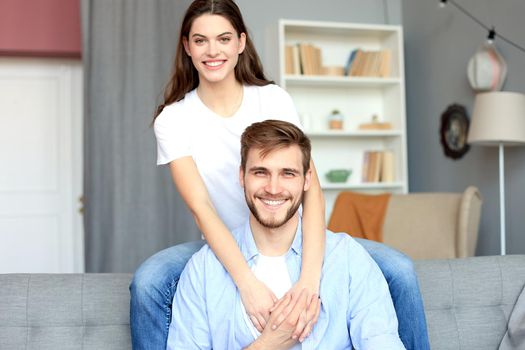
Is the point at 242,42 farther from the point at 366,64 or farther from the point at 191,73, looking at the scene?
the point at 366,64

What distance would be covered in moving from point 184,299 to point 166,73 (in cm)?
289

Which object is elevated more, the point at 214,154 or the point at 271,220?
the point at 214,154

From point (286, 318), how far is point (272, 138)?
48 centimetres

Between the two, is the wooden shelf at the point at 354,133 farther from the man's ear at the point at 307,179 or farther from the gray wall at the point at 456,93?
the man's ear at the point at 307,179

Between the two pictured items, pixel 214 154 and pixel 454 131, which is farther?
pixel 454 131

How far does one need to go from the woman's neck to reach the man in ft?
0.86

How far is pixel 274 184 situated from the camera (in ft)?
6.51

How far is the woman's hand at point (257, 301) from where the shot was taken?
195cm

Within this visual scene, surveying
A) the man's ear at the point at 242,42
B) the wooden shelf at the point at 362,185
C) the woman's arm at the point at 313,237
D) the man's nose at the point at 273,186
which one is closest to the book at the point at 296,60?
the wooden shelf at the point at 362,185

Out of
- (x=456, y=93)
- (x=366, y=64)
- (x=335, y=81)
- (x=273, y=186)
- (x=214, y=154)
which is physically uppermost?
(x=366, y=64)

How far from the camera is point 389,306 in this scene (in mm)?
2008

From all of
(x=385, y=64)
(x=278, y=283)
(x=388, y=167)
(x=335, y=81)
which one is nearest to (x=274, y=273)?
(x=278, y=283)

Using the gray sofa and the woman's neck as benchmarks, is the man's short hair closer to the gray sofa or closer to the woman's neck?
the woman's neck

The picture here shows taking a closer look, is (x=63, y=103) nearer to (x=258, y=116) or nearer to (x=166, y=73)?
(x=166, y=73)
